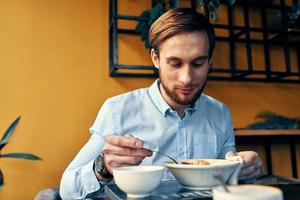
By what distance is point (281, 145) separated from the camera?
7.00ft

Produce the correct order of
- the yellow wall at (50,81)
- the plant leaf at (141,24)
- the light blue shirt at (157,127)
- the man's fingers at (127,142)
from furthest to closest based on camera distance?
1. the plant leaf at (141,24)
2. the yellow wall at (50,81)
3. the light blue shirt at (157,127)
4. the man's fingers at (127,142)

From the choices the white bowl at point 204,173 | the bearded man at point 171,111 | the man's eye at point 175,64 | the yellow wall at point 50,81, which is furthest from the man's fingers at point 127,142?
the yellow wall at point 50,81

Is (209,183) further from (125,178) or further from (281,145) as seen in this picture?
(281,145)

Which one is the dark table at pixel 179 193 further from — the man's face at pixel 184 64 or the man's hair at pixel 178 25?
the man's hair at pixel 178 25

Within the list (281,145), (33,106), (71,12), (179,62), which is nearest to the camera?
(179,62)

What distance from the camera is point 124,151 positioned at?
2.57 ft

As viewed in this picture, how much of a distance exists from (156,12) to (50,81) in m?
0.77

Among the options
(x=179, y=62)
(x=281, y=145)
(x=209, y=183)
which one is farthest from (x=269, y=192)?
(x=281, y=145)

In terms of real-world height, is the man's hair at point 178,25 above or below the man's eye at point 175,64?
above

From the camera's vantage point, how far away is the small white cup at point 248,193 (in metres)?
0.42

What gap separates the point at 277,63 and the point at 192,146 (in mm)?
1338

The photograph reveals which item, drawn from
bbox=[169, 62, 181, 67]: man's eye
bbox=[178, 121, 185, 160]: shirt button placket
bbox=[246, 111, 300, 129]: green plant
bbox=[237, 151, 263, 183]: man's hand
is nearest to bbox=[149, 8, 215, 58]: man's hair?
bbox=[169, 62, 181, 67]: man's eye

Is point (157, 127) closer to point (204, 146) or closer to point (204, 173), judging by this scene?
point (204, 146)

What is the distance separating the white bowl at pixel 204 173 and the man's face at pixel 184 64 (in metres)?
0.50
